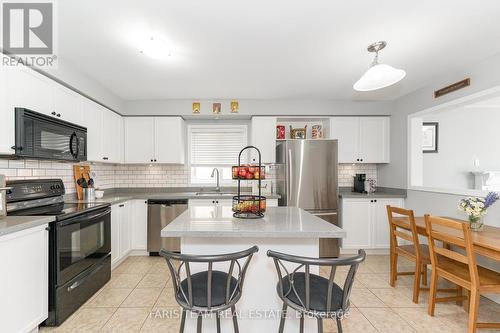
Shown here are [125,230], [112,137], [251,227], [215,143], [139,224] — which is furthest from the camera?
[215,143]

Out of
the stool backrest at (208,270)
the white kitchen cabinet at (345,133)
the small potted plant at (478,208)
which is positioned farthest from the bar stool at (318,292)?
the white kitchen cabinet at (345,133)

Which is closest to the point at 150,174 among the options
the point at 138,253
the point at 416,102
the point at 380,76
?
the point at 138,253

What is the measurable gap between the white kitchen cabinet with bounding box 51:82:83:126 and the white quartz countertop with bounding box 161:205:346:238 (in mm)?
1858

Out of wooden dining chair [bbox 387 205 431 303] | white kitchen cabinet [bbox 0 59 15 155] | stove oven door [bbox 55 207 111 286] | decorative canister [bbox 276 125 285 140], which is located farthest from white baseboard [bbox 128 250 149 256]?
wooden dining chair [bbox 387 205 431 303]

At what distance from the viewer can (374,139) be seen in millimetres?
4102

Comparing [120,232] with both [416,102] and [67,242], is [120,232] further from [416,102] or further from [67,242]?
[416,102]

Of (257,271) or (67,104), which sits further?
(67,104)

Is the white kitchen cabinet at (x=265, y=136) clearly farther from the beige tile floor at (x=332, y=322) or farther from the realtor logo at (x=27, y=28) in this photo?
the realtor logo at (x=27, y=28)

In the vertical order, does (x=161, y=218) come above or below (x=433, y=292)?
above

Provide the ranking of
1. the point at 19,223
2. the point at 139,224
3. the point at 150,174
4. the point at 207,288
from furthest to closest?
the point at 150,174 < the point at 139,224 < the point at 19,223 < the point at 207,288

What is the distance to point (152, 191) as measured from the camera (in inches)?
167

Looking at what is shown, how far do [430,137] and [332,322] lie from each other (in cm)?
343

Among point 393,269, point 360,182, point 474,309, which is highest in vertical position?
point 360,182

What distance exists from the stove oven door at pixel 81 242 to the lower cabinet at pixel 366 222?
3.32 meters
